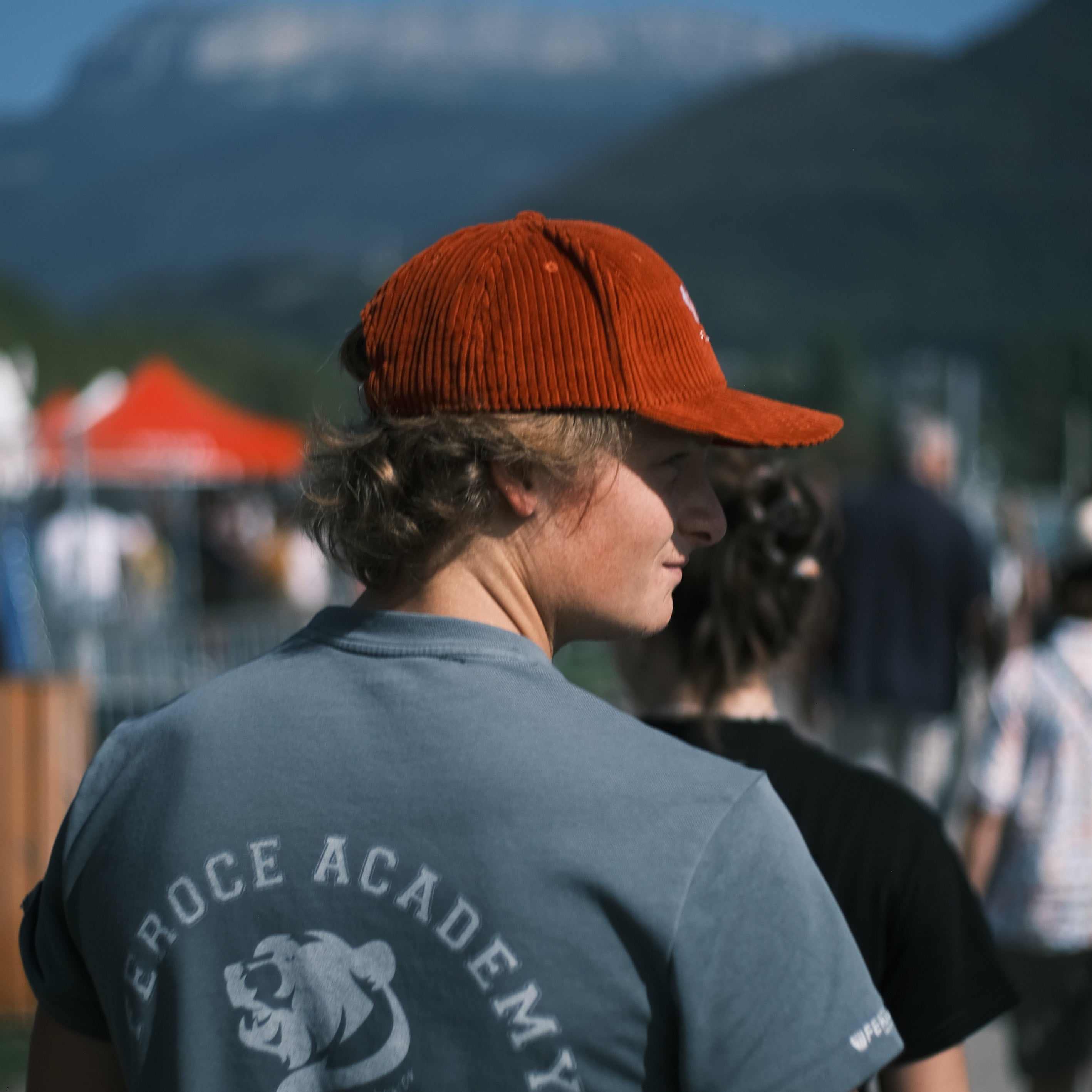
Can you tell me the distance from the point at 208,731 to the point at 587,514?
40 centimetres

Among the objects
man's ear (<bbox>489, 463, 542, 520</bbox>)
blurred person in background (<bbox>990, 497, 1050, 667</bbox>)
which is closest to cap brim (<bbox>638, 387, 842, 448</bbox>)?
man's ear (<bbox>489, 463, 542, 520</bbox>)

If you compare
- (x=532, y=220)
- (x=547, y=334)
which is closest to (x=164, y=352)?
(x=532, y=220)

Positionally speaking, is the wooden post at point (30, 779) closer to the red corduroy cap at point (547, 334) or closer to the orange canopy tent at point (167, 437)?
the red corduroy cap at point (547, 334)

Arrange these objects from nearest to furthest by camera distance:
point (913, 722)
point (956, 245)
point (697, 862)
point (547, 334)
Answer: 1. point (697, 862)
2. point (547, 334)
3. point (913, 722)
4. point (956, 245)

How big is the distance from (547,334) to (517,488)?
0.14 metres

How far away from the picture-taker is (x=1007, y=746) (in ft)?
10.4

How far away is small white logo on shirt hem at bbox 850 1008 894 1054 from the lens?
109 cm

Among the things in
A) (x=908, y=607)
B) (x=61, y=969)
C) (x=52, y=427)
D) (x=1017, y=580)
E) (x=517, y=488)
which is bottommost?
(x=1017, y=580)

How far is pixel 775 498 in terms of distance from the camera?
6.90 feet

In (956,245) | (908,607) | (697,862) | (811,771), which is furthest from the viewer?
(956,245)

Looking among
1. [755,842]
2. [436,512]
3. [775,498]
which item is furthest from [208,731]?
[775,498]

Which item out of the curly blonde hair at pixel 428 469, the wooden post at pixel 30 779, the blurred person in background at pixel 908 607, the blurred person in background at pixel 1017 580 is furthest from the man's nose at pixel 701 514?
the blurred person in background at pixel 1017 580

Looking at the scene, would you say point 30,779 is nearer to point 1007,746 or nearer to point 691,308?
point 1007,746

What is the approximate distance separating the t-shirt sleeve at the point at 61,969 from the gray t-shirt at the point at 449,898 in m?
0.06
